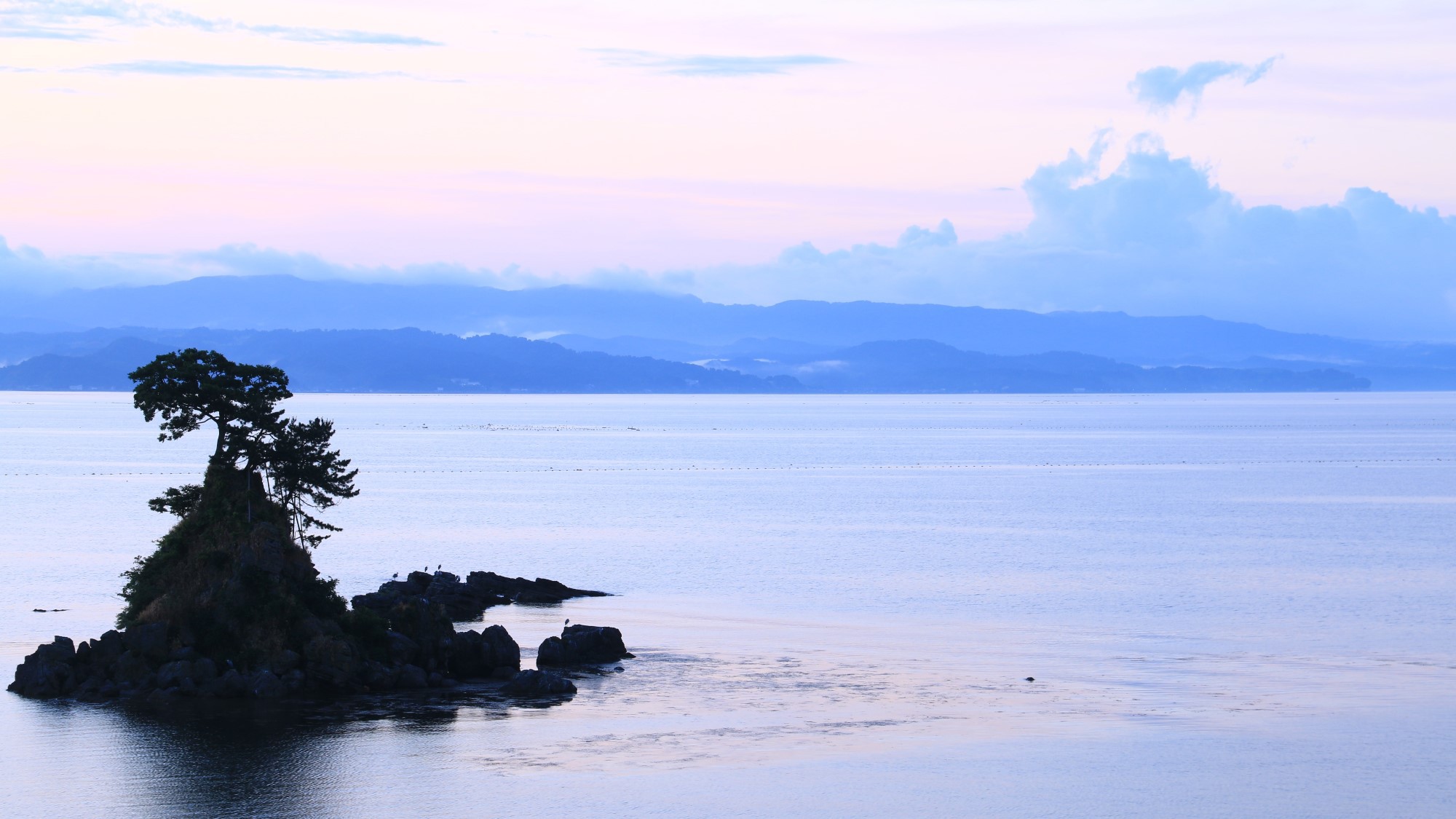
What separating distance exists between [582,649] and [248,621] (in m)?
11.2

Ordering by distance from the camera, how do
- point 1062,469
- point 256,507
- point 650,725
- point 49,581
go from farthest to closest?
point 1062,469 < point 49,581 < point 256,507 < point 650,725

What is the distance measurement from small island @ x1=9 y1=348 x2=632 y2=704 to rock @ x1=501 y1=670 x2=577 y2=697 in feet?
0.14

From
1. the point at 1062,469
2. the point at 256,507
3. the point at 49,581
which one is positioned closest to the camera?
the point at 256,507

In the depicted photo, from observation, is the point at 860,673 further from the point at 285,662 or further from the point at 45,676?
the point at 45,676

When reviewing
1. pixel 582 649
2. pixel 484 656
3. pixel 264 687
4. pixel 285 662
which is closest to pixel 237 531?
pixel 285 662

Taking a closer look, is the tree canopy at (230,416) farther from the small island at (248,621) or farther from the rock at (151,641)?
the rock at (151,641)

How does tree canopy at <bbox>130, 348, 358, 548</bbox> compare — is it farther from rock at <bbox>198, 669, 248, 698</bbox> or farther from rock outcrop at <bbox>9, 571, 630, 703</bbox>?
rock at <bbox>198, 669, 248, 698</bbox>

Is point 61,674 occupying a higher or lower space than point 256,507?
lower

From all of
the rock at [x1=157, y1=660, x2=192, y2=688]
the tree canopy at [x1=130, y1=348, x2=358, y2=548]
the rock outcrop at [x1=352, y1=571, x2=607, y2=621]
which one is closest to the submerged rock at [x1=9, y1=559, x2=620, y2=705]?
the rock at [x1=157, y1=660, x2=192, y2=688]

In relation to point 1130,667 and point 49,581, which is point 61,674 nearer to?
point 49,581

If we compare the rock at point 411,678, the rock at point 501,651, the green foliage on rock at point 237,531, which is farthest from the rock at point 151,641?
the rock at point 501,651

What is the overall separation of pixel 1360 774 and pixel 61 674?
3711 centimetres

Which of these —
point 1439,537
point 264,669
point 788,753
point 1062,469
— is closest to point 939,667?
point 788,753

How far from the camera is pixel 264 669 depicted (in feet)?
153
